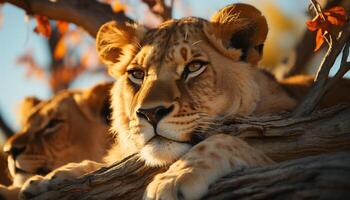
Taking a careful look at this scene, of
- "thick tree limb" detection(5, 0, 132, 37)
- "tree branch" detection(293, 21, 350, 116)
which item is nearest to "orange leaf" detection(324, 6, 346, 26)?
"tree branch" detection(293, 21, 350, 116)

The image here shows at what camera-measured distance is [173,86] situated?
18.4ft

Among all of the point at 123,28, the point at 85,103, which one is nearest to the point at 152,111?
the point at 123,28

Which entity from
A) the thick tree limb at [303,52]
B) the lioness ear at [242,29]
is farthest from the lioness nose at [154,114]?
the thick tree limb at [303,52]

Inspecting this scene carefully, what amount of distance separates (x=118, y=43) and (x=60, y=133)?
6.78 feet

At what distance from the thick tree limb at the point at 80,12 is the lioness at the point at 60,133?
105 cm

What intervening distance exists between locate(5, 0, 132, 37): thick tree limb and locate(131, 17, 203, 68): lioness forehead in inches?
48.6

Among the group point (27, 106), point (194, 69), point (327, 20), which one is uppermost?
point (327, 20)

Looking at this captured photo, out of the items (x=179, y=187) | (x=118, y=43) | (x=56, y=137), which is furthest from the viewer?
(x=56, y=137)

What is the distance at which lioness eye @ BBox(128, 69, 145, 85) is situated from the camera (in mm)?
6082

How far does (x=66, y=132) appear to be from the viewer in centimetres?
845

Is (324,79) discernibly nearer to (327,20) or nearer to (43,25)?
(327,20)

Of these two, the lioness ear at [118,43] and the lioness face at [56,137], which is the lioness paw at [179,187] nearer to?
the lioness ear at [118,43]

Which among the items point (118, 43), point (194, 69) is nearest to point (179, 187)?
point (194, 69)

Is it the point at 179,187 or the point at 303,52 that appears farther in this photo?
the point at 303,52
